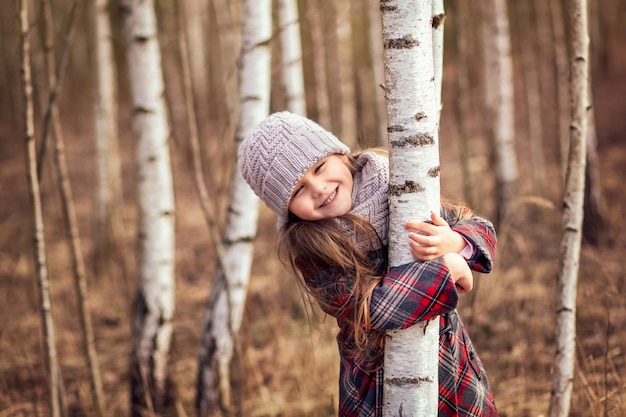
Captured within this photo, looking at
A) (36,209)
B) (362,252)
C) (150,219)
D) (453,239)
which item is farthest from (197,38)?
(453,239)

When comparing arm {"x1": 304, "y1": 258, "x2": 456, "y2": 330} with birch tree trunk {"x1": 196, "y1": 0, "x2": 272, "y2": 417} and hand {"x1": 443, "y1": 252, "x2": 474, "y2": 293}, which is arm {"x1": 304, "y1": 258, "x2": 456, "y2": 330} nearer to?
hand {"x1": 443, "y1": 252, "x2": 474, "y2": 293}

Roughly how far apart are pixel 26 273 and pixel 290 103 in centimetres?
399

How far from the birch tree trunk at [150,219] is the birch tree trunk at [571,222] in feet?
6.91

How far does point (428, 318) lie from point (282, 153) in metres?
0.59

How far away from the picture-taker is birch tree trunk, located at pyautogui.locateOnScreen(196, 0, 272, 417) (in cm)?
323

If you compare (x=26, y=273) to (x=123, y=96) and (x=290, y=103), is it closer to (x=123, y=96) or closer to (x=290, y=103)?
(x=290, y=103)

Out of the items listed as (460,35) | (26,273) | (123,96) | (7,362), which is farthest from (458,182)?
(123,96)

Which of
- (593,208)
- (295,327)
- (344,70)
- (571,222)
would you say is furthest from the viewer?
(344,70)

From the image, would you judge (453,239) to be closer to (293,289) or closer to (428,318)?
(428,318)

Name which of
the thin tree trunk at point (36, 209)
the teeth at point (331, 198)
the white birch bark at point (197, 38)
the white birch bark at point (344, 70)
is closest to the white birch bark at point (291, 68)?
the white birch bark at point (344, 70)

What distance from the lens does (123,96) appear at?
60.3ft

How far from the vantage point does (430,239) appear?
1.50m

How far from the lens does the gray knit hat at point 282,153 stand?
1663 mm

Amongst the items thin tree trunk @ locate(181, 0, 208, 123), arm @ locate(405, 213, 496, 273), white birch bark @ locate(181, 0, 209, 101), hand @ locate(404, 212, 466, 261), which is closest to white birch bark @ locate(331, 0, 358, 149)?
thin tree trunk @ locate(181, 0, 208, 123)
